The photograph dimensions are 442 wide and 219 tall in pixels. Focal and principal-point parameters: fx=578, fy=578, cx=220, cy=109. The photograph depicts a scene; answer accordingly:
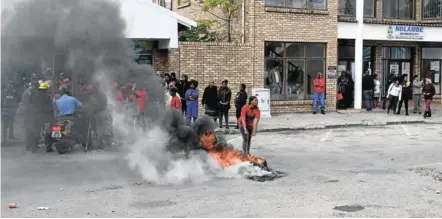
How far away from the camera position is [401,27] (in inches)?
940

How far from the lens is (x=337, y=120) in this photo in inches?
798

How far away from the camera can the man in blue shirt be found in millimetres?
12445

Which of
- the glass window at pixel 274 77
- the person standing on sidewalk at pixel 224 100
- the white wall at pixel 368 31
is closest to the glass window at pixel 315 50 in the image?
the white wall at pixel 368 31

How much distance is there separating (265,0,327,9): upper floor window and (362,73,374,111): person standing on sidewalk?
11.2 feet

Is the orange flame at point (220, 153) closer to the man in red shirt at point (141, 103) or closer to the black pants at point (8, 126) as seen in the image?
the man in red shirt at point (141, 103)

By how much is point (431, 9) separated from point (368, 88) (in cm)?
508

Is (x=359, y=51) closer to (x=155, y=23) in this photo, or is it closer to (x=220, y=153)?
(x=155, y=23)

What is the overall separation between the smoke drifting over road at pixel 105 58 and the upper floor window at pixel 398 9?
1654cm

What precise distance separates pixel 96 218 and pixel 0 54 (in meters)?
4.59

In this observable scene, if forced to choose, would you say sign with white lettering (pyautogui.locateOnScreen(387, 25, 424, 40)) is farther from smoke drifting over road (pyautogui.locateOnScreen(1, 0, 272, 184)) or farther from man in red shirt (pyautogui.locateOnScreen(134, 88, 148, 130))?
man in red shirt (pyautogui.locateOnScreen(134, 88, 148, 130))

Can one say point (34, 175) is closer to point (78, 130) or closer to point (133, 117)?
point (133, 117)

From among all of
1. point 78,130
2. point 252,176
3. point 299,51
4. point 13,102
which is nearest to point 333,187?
point 252,176

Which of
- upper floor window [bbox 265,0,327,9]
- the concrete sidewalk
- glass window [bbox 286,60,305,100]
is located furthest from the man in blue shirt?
glass window [bbox 286,60,305,100]

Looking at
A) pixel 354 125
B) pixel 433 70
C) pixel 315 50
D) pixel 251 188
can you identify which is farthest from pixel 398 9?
pixel 251 188
